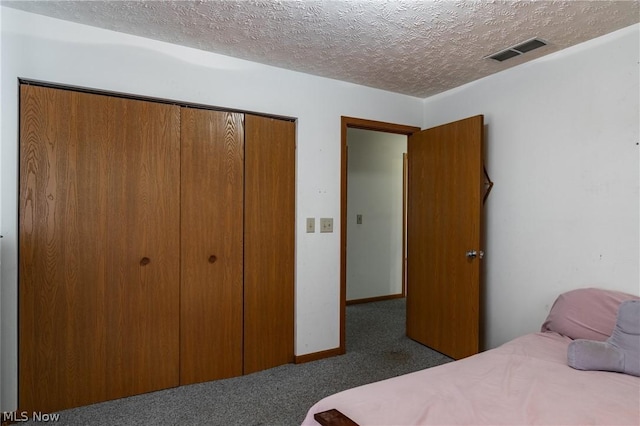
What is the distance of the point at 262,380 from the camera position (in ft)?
8.49

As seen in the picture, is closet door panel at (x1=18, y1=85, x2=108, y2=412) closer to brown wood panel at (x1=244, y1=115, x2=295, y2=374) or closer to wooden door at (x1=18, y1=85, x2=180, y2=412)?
wooden door at (x1=18, y1=85, x2=180, y2=412)

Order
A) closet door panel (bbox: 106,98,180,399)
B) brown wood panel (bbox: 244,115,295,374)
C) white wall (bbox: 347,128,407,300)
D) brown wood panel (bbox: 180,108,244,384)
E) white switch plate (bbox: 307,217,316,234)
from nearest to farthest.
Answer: closet door panel (bbox: 106,98,180,399) < brown wood panel (bbox: 180,108,244,384) < brown wood panel (bbox: 244,115,295,374) < white switch plate (bbox: 307,217,316,234) < white wall (bbox: 347,128,407,300)

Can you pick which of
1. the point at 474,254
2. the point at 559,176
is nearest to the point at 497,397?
the point at 474,254

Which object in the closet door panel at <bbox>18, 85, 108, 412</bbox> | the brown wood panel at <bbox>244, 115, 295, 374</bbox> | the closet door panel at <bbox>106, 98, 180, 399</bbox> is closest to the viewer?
the closet door panel at <bbox>18, 85, 108, 412</bbox>

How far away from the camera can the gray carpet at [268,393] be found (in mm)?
2084

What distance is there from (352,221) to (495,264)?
220cm

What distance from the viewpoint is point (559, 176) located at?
2.43m

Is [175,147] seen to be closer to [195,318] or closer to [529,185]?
[195,318]

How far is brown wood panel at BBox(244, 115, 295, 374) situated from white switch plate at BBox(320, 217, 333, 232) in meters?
0.25

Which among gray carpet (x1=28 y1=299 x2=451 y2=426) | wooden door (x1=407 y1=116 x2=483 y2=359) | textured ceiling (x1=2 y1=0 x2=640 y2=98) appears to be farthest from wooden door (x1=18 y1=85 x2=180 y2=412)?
wooden door (x1=407 y1=116 x2=483 y2=359)

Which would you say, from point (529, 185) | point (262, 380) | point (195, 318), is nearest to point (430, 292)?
point (529, 185)

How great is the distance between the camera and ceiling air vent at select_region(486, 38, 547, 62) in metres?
2.28

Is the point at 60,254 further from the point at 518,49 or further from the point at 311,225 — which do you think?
the point at 518,49

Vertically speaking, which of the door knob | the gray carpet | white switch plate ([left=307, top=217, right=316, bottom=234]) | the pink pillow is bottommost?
the gray carpet
